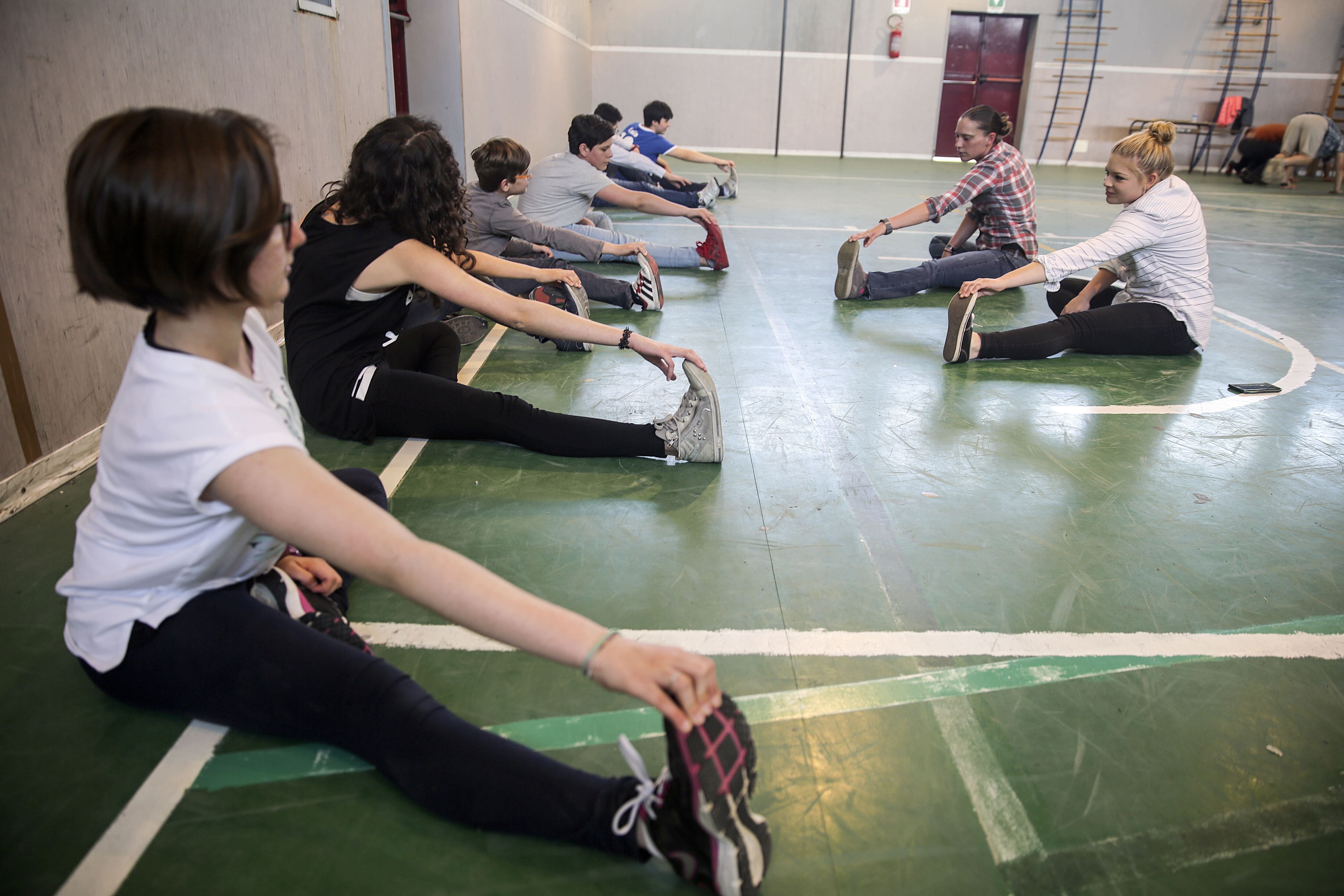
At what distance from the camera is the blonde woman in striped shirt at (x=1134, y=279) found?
13.5 feet

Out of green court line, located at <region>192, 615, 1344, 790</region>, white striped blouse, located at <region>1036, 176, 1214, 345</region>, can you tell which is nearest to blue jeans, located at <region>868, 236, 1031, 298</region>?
white striped blouse, located at <region>1036, 176, 1214, 345</region>

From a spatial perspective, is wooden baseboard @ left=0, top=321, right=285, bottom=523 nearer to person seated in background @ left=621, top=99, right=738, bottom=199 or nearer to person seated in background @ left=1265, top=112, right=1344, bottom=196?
person seated in background @ left=621, top=99, right=738, bottom=199

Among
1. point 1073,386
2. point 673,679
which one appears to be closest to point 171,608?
point 673,679

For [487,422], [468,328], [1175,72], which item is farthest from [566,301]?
[1175,72]

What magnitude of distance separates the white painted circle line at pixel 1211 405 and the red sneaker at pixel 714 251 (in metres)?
3.06

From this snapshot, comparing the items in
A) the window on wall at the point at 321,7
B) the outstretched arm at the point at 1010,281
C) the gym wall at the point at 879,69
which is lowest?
the outstretched arm at the point at 1010,281

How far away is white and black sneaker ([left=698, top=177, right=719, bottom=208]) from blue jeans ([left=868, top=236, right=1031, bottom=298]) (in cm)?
393

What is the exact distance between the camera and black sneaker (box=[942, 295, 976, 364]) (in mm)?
4168

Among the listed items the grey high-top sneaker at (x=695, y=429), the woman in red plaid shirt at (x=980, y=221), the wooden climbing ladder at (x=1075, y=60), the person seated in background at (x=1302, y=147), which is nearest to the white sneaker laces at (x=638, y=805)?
the grey high-top sneaker at (x=695, y=429)

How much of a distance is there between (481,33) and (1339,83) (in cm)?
1623

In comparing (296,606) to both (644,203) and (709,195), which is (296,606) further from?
(709,195)

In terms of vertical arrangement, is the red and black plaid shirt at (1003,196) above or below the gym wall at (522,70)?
below

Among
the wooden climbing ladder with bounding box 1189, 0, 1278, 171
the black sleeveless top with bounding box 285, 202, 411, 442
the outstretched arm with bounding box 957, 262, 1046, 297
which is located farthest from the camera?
the wooden climbing ladder with bounding box 1189, 0, 1278, 171

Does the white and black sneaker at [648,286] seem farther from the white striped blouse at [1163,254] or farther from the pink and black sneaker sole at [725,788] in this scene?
the pink and black sneaker sole at [725,788]
